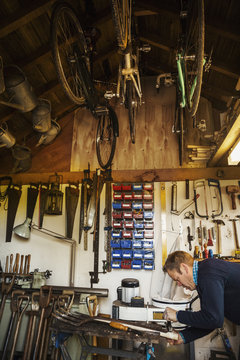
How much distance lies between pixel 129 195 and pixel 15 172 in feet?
7.06

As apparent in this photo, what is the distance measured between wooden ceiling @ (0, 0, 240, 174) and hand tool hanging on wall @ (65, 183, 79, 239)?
137 centimetres

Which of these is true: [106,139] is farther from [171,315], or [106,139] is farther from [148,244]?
[171,315]

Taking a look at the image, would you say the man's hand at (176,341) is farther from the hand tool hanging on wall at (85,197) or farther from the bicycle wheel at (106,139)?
the bicycle wheel at (106,139)

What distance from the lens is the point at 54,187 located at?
479cm

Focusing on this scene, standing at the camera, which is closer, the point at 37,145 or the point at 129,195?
the point at 129,195

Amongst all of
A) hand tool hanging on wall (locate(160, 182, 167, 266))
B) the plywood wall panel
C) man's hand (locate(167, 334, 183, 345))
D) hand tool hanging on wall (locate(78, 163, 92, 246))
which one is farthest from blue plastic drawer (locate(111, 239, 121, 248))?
man's hand (locate(167, 334, 183, 345))

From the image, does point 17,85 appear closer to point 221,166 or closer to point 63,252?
point 63,252

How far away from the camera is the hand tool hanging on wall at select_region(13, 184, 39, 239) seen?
441cm

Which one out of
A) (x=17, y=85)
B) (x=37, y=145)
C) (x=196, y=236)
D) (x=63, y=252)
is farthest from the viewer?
(x=37, y=145)

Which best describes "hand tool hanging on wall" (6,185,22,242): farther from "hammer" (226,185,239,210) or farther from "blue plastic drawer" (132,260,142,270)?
"hammer" (226,185,239,210)

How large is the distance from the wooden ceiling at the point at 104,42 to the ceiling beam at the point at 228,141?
0.38 meters

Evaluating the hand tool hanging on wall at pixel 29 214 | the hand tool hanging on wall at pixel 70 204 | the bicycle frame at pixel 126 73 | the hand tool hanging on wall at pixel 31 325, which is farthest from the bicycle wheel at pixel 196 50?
the hand tool hanging on wall at pixel 29 214

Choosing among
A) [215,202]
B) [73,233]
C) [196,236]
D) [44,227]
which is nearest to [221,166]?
[215,202]

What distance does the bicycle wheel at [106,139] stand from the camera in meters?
4.30
